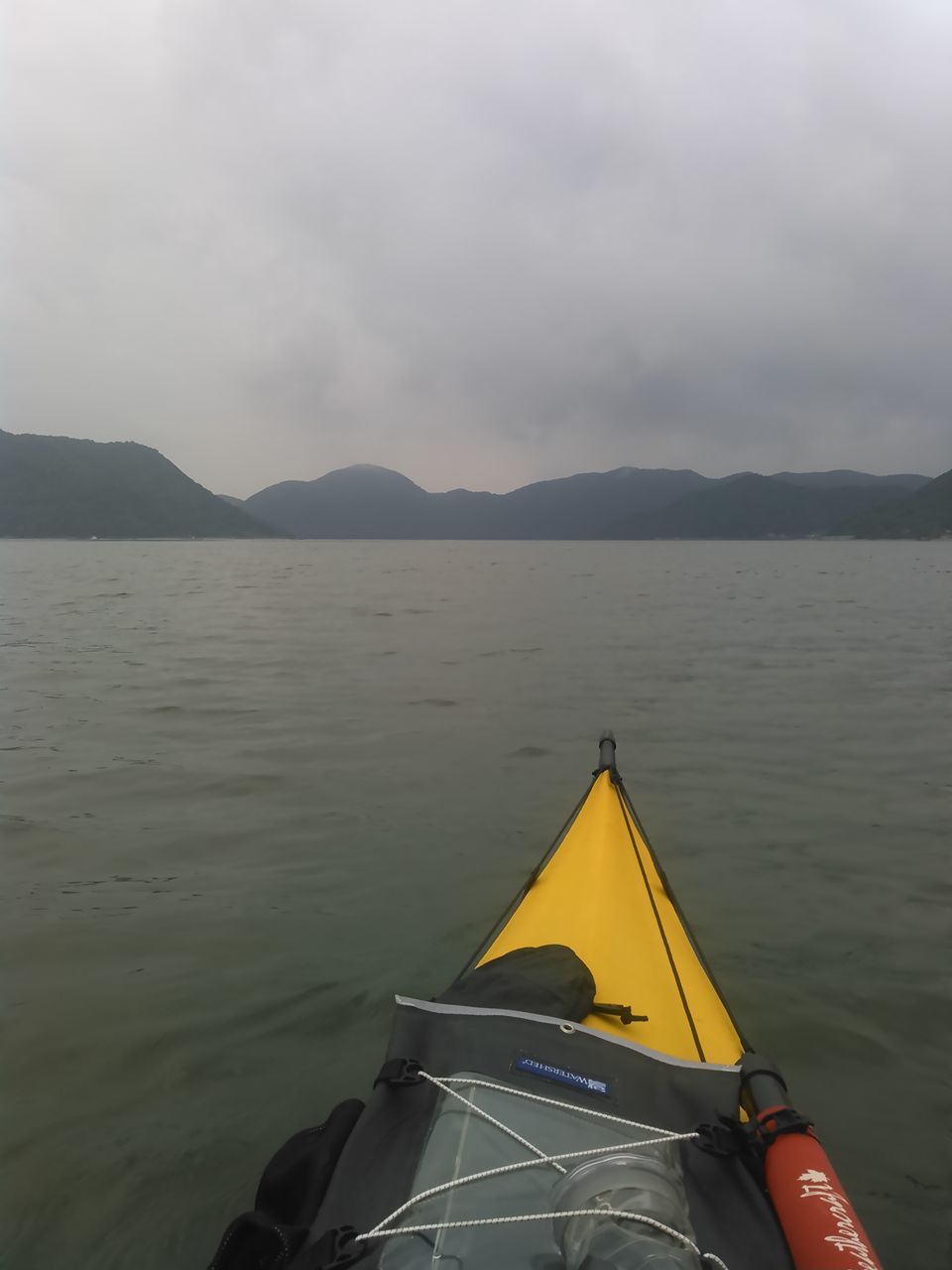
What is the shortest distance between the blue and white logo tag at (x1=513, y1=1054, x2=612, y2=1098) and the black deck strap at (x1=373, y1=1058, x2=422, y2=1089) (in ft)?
1.03

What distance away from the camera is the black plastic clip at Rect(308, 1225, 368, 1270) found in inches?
70.7

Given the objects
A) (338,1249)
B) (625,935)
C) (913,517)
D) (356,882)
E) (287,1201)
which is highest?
(913,517)

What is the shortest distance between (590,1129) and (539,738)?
22.3 ft

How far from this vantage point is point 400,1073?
240cm

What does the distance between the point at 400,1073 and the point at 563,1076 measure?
519 millimetres

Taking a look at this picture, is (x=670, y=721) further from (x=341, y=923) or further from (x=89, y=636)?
(x=89, y=636)

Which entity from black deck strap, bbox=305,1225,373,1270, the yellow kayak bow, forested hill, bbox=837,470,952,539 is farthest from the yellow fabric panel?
forested hill, bbox=837,470,952,539

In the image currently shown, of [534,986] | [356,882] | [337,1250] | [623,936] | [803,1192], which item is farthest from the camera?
[356,882]

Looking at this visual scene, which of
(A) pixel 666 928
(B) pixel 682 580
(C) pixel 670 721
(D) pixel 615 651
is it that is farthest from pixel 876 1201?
(B) pixel 682 580

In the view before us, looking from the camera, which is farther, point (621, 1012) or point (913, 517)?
point (913, 517)

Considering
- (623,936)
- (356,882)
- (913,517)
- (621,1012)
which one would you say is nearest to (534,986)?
(621,1012)

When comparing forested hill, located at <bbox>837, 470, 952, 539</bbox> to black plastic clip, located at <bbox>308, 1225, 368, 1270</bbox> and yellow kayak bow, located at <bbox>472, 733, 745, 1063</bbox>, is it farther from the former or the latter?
black plastic clip, located at <bbox>308, 1225, 368, 1270</bbox>

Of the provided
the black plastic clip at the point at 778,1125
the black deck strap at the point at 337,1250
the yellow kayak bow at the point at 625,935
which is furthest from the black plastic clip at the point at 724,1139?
the black deck strap at the point at 337,1250

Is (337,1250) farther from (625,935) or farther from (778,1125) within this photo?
(625,935)
